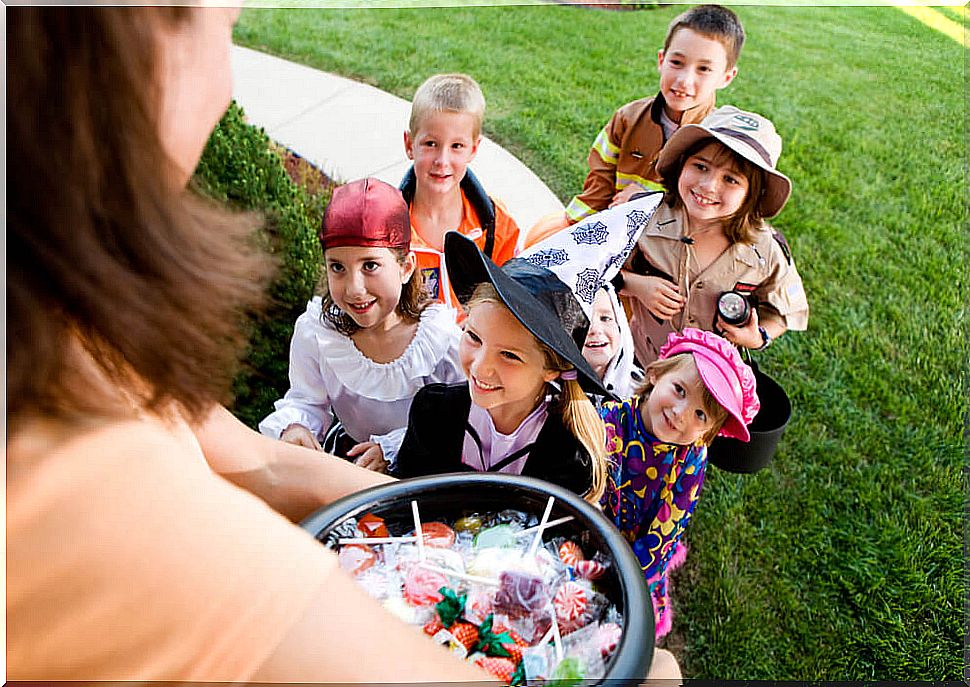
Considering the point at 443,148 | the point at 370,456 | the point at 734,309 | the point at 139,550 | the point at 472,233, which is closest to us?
the point at 139,550

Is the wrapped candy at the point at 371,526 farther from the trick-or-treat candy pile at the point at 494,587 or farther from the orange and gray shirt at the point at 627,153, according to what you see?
the orange and gray shirt at the point at 627,153

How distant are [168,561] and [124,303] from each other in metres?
0.21

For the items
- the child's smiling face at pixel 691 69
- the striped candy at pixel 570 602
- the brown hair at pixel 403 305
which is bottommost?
the brown hair at pixel 403 305

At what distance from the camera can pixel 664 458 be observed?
94.9 inches

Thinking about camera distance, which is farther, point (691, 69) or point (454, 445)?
point (691, 69)

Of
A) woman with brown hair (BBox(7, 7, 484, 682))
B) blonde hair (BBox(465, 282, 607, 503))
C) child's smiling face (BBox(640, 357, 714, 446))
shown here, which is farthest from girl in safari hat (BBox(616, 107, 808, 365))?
woman with brown hair (BBox(7, 7, 484, 682))

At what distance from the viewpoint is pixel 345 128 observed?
5.22 meters

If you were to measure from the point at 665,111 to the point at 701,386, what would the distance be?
1.48 m

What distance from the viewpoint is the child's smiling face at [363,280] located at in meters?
2.48

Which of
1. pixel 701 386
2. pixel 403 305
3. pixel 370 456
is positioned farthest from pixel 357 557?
pixel 403 305

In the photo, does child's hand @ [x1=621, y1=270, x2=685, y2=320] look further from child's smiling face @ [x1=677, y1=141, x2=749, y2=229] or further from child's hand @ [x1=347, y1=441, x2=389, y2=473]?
child's hand @ [x1=347, y1=441, x2=389, y2=473]

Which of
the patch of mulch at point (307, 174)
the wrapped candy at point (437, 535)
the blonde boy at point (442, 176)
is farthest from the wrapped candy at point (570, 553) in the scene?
the patch of mulch at point (307, 174)

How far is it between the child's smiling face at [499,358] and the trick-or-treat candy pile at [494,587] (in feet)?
2.85

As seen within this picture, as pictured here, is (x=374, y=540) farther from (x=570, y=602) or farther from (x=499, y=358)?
(x=499, y=358)
